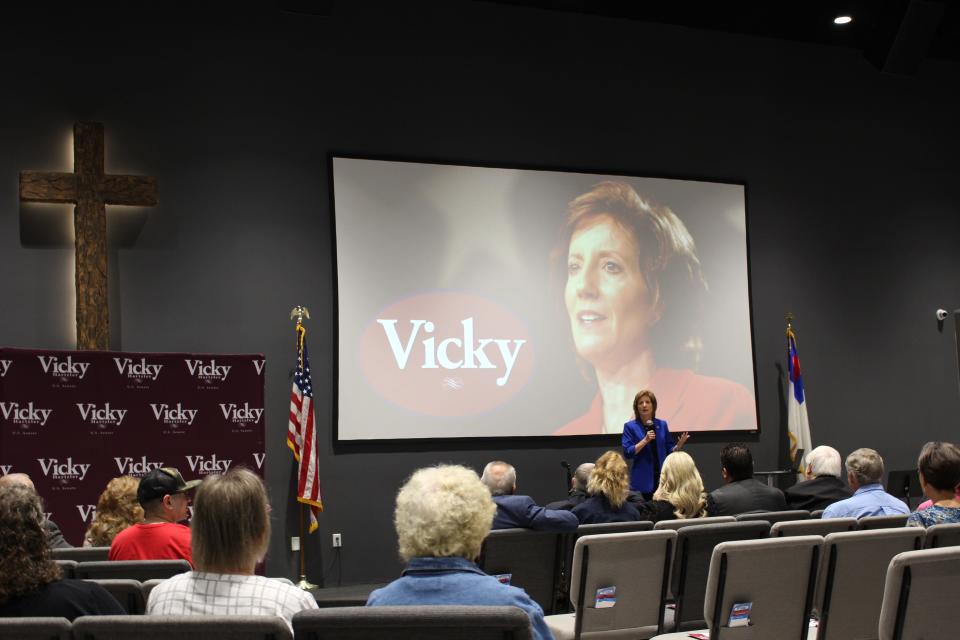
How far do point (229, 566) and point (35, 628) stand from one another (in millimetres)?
452

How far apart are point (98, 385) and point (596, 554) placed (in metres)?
4.20

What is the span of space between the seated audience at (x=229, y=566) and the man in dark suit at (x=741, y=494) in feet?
10.7

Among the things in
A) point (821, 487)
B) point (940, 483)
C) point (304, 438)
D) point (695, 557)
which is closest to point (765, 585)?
point (695, 557)

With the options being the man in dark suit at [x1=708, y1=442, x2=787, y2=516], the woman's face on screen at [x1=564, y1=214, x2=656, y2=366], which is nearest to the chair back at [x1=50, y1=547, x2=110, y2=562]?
the man in dark suit at [x1=708, y1=442, x2=787, y2=516]

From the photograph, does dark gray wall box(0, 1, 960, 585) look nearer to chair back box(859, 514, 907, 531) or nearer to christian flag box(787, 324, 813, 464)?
christian flag box(787, 324, 813, 464)

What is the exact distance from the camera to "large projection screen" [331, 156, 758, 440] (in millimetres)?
7641

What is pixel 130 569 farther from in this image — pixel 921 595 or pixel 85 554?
pixel 921 595

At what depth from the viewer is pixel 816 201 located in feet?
31.3

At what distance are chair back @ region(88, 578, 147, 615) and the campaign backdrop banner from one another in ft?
12.6

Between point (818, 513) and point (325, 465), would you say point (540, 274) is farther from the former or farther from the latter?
point (818, 513)

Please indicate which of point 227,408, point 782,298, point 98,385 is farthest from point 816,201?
point 98,385

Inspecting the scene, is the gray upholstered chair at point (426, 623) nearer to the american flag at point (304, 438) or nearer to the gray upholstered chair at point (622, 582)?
the gray upholstered chair at point (622, 582)

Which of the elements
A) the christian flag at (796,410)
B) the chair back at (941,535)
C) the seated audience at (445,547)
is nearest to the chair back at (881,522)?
Result: the chair back at (941,535)

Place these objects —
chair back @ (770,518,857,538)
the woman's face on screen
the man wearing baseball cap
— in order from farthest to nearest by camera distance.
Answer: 1. the woman's face on screen
2. chair back @ (770,518,857,538)
3. the man wearing baseball cap
